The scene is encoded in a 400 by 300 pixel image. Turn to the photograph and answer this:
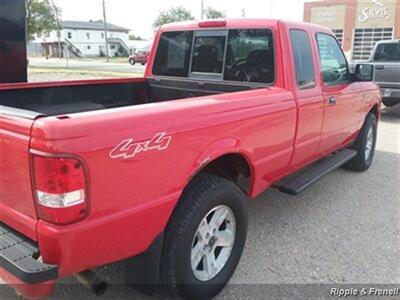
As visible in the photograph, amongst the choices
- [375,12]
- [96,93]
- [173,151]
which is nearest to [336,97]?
[96,93]

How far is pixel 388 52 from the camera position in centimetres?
1103

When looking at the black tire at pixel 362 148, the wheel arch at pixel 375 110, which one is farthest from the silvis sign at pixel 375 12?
the black tire at pixel 362 148

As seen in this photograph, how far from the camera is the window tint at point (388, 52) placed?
A: 10.9m

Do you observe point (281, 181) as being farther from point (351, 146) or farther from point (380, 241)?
point (351, 146)

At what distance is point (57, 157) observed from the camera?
1851 millimetres

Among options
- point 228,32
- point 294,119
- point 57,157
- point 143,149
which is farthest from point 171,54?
point 57,157

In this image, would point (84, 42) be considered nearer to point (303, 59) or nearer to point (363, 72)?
point (363, 72)

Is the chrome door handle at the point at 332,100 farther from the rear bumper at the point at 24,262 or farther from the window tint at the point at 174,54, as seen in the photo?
the rear bumper at the point at 24,262

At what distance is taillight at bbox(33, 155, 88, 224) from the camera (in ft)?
6.15

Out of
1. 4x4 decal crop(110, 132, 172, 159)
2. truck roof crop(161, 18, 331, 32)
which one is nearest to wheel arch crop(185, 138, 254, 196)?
4x4 decal crop(110, 132, 172, 159)

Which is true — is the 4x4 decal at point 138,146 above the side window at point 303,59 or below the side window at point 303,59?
below

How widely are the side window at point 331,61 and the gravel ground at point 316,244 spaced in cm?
139

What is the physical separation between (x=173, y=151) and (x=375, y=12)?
4129cm

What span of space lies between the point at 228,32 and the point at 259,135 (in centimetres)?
138
